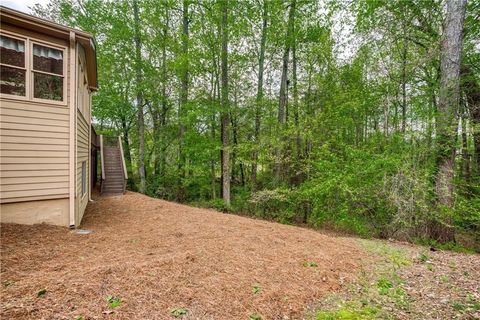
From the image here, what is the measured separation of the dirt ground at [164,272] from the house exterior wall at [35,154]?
15.6 inches

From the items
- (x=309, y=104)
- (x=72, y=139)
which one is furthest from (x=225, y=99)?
(x=72, y=139)

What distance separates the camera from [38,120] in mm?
5051

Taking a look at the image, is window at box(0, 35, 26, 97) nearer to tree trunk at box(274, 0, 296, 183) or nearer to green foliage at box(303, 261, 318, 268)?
green foliage at box(303, 261, 318, 268)

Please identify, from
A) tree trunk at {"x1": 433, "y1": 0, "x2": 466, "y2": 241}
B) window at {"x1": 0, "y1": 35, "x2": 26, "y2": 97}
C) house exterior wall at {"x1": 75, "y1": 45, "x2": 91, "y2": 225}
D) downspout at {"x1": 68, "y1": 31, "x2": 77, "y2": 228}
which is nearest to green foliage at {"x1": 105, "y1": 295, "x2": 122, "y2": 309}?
downspout at {"x1": 68, "y1": 31, "x2": 77, "y2": 228}

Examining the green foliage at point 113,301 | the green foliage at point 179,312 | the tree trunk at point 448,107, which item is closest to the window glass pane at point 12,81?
the green foliage at point 113,301

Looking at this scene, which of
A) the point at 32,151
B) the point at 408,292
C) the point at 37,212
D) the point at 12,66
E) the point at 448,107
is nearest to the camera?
the point at 408,292

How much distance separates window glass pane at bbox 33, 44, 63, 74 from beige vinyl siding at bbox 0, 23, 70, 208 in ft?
0.42

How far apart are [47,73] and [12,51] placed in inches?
24.6

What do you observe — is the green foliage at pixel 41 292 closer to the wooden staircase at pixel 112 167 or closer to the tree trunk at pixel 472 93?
the wooden staircase at pixel 112 167

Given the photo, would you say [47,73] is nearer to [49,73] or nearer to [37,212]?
Answer: [49,73]

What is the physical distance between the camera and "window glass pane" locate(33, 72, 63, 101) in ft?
16.6

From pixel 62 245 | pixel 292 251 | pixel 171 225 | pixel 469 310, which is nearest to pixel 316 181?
pixel 292 251

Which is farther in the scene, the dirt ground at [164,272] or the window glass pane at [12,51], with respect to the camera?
the window glass pane at [12,51]

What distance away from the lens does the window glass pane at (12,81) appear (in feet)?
15.4
